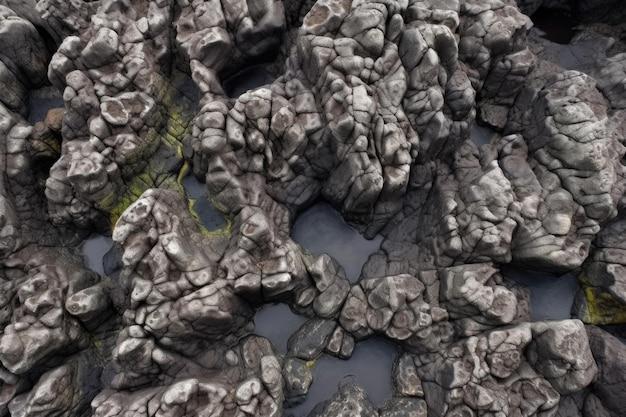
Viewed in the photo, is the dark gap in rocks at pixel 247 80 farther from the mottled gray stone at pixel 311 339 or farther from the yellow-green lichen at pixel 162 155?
the mottled gray stone at pixel 311 339

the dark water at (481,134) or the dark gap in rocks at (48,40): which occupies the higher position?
the dark gap in rocks at (48,40)

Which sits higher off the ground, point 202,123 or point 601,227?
point 202,123

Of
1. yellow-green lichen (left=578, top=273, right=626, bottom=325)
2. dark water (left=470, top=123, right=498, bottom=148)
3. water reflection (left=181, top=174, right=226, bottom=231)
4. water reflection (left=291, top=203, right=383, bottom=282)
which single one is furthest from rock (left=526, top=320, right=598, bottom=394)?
water reflection (left=181, top=174, right=226, bottom=231)

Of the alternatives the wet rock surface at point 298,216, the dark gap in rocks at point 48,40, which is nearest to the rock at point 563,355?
the wet rock surface at point 298,216

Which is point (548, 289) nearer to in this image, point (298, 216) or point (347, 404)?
point (347, 404)

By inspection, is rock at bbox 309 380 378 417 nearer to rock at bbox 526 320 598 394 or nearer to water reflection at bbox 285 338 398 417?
water reflection at bbox 285 338 398 417

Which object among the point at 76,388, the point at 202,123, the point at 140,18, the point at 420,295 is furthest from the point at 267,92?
the point at 76,388

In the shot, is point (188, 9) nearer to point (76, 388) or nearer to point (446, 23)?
point (446, 23)

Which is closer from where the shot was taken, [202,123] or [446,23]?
[202,123]
